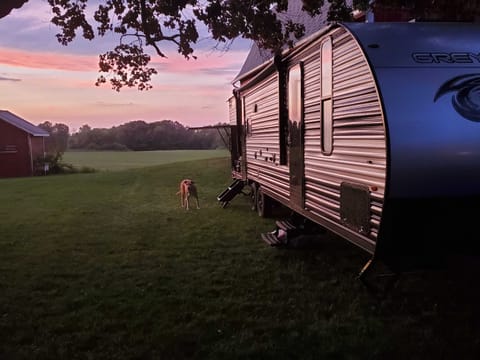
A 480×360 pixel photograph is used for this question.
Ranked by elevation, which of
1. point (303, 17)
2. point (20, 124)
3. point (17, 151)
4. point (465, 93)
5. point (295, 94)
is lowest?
point (17, 151)

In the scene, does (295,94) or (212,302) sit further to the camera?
(295,94)

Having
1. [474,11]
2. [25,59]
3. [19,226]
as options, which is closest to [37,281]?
[19,226]

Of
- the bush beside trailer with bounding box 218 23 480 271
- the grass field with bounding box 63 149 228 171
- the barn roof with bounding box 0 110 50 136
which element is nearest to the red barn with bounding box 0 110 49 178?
the barn roof with bounding box 0 110 50 136

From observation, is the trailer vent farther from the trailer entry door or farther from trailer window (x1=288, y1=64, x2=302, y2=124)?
trailer window (x1=288, y1=64, x2=302, y2=124)

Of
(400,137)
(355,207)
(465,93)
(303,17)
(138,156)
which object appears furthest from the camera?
(138,156)

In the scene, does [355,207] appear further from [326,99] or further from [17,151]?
[17,151]

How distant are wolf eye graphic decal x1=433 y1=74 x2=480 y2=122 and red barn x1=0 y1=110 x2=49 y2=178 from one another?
36.0 metres

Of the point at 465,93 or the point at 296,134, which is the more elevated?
the point at 465,93

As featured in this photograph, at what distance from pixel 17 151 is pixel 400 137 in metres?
36.5

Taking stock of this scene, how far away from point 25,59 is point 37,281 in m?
9.99

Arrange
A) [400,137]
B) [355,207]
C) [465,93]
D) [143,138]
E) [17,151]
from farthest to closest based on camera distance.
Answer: [143,138] < [17,151] < [355,207] < [465,93] < [400,137]

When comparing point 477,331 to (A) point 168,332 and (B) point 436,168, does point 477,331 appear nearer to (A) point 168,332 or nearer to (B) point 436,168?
(B) point 436,168

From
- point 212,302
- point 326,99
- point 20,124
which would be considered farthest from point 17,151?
point 326,99

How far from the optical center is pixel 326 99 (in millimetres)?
5531
